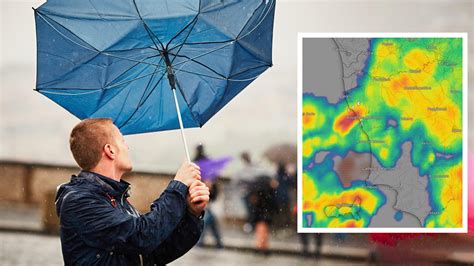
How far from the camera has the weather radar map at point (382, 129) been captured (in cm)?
548

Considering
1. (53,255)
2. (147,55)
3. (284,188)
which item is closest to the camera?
(147,55)

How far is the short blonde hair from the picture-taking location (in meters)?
2.88

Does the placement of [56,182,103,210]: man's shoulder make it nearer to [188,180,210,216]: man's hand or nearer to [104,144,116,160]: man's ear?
[104,144,116,160]: man's ear

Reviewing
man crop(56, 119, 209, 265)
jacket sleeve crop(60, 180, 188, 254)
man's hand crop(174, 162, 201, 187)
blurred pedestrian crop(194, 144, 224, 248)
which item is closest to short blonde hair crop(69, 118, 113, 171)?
man crop(56, 119, 209, 265)

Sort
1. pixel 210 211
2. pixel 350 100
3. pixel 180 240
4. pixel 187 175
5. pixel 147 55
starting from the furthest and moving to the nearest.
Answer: pixel 210 211, pixel 350 100, pixel 147 55, pixel 180 240, pixel 187 175

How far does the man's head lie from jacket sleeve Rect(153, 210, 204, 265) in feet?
0.92

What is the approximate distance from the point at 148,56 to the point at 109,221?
0.75 metres

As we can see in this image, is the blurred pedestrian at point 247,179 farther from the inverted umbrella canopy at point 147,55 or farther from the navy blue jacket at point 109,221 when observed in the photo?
the navy blue jacket at point 109,221

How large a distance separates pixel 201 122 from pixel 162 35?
0.38 metres

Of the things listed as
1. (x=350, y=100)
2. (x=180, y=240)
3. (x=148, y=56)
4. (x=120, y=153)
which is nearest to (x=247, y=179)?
(x=350, y=100)

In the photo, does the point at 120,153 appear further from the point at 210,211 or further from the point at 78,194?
the point at 210,211

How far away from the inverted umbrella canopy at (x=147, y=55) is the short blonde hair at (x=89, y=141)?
0.44m

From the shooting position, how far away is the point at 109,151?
289cm

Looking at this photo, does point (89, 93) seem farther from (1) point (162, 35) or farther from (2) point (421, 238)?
(2) point (421, 238)
